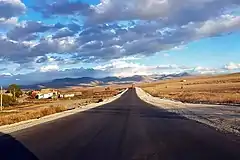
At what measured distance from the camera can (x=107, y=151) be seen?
1337 cm

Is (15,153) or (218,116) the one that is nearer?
(15,153)

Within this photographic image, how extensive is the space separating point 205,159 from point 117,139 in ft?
20.3

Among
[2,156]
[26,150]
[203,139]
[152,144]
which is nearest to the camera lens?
[2,156]

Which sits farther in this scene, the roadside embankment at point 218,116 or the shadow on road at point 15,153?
the roadside embankment at point 218,116

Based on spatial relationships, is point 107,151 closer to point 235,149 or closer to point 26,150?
point 26,150

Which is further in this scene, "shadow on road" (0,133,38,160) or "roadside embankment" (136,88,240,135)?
"roadside embankment" (136,88,240,135)

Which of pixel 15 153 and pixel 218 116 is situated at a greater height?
pixel 15 153

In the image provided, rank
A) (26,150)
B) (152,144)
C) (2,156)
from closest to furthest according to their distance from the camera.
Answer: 1. (2,156)
2. (26,150)
3. (152,144)

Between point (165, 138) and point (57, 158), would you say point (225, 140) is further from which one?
point (57, 158)

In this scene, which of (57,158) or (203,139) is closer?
(57,158)

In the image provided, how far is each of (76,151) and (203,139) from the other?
5615 millimetres

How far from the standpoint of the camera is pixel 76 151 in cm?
1351

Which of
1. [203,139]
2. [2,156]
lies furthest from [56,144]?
[203,139]

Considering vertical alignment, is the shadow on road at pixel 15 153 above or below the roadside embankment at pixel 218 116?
above
